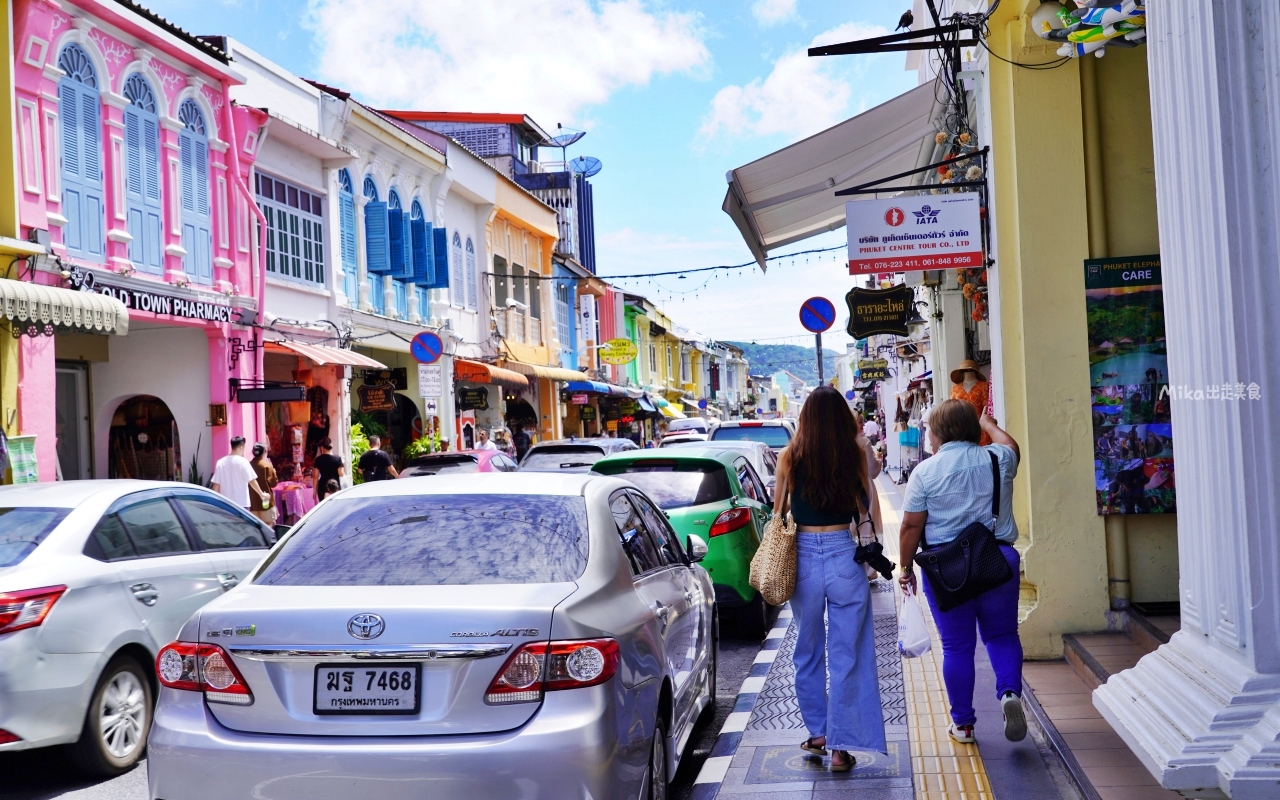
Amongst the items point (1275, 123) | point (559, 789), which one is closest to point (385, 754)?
point (559, 789)

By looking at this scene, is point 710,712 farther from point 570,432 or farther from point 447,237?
point 570,432

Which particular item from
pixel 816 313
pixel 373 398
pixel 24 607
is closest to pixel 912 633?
pixel 24 607

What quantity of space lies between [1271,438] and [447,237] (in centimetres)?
2444

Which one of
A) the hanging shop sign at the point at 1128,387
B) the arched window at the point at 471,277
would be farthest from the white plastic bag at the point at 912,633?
the arched window at the point at 471,277

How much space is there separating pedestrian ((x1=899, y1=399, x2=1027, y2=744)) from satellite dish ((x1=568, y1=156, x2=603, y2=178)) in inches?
1644

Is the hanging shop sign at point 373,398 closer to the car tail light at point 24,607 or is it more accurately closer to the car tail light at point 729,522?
the car tail light at point 729,522

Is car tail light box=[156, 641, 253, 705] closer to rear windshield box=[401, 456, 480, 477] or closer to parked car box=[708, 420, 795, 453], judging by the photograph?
rear windshield box=[401, 456, 480, 477]

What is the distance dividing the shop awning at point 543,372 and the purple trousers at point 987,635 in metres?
24.7

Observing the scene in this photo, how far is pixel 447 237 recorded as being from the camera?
26.5 metres

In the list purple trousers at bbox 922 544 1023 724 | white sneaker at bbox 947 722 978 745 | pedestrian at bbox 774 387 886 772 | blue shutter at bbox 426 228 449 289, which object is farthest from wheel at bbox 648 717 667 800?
blue shutter at bbox 426 228 449 289

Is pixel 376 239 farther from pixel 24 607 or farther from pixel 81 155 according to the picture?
pixel 24 607

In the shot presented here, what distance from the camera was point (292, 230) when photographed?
64.7 ft

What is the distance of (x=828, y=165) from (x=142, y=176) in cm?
936

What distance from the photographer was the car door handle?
6.20 meters
